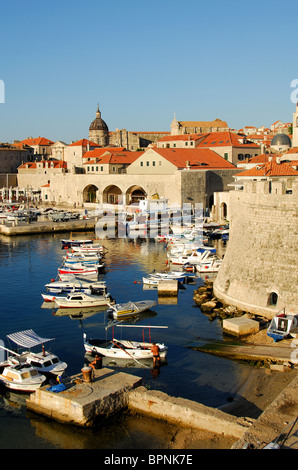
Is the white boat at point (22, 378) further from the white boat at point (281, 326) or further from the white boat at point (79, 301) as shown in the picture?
the white boat at point (79, 301)

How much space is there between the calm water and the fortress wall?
5.80 ft

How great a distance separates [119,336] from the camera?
17.6 meters

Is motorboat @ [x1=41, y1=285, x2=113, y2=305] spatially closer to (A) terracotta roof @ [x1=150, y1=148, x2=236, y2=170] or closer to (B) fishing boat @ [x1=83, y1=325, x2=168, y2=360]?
(B) fishing boat @ [x1=83, y1=325, x2=168, y2=360]

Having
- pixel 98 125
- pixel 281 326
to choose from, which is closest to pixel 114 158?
pixel 98 125

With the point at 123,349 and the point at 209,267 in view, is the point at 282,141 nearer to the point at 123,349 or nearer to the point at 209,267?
the point at 209,267

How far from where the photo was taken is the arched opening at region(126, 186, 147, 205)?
55.3 m

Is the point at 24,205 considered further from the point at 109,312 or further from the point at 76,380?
the point at 76,380

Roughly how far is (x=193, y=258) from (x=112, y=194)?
99.3 ft

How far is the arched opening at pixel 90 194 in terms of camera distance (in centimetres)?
5994

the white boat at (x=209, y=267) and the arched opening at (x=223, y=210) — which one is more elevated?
the arched opening at (x=223, y=210)

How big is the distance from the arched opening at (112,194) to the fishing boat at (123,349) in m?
42.1

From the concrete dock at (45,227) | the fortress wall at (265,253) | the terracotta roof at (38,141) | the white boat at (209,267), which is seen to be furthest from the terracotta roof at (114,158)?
the fortress wall at (265,253)

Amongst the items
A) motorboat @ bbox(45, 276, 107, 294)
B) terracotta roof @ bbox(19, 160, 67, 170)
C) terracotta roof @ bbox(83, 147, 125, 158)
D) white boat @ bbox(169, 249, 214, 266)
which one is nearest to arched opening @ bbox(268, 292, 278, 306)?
motorboat @ bbox(45, 276, 107, 294)

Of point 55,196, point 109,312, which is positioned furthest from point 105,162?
point 109,312
